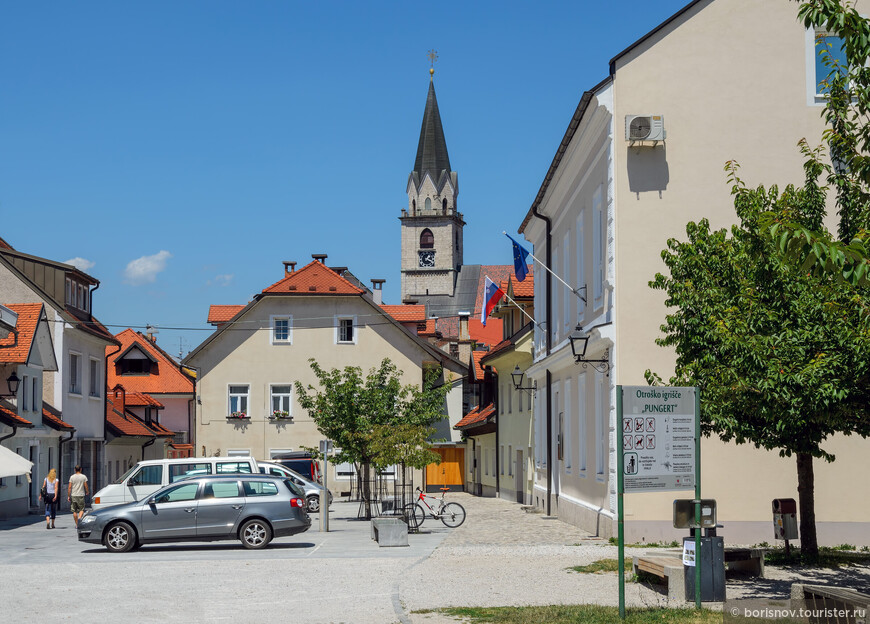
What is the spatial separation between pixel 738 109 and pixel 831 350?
1042 centimetres

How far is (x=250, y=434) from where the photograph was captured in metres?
51.6

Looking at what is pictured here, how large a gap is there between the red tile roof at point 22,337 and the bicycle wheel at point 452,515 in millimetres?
15140

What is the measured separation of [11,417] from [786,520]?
2477 cm

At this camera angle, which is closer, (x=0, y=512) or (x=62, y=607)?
(x=62, y=607)

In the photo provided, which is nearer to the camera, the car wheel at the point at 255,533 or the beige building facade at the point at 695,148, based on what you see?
the beige building facade at the point at 695,148

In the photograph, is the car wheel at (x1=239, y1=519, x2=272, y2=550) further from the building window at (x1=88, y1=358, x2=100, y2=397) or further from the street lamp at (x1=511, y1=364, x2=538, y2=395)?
the building window at (x1=88, y1=358, x2=100, y2=397)

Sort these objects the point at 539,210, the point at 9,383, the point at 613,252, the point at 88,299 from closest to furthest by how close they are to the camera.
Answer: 1. the point at 613,252
2. the point at 539,210
3. the point at 9,383
4. the point at 88,299

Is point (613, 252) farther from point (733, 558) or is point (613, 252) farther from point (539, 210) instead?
point (539, 210)

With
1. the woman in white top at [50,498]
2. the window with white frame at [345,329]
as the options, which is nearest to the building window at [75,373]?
the window with white frame at [345,329]

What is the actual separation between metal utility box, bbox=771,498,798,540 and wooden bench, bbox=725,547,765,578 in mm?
2280

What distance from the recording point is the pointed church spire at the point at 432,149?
13688 centimetres

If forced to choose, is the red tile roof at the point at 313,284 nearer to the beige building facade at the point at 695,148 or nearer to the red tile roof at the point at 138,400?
the red tile roof at the point at 138,400

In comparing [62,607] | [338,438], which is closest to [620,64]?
[62,607]

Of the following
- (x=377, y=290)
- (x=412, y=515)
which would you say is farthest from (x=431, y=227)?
(x=412, y=515)
